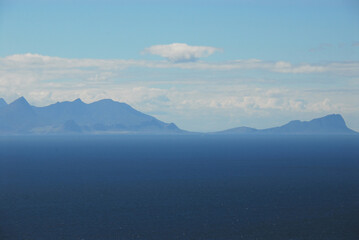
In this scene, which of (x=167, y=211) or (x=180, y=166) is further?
(x=180, y=166)

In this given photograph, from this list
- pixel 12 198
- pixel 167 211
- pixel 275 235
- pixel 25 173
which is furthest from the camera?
pixel 25 173

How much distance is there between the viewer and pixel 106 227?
6525 centimetres

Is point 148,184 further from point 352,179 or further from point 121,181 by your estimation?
point 352,179

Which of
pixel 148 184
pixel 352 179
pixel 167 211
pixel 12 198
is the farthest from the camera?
pixel 352 179

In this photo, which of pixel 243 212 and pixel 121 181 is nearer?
pixel 243 212

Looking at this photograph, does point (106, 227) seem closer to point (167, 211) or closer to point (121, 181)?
point (167, 211)

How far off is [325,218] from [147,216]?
78.8ft

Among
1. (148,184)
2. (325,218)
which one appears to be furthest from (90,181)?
(325,218)

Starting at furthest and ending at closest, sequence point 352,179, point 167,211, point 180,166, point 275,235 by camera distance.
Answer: point 180,166, point 352,179, point 167,211, point 275,235

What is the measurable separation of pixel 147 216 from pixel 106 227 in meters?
7.89

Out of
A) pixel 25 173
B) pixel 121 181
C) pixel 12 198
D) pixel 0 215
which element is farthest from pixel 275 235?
pixel 25 173

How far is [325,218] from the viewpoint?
231 ft

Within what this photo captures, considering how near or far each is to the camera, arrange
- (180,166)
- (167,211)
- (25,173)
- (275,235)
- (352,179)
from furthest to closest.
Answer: (180,166), (25,173), (352,179), (167,211), (275,235)

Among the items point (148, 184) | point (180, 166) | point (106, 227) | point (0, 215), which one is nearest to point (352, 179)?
point (148, 184)
